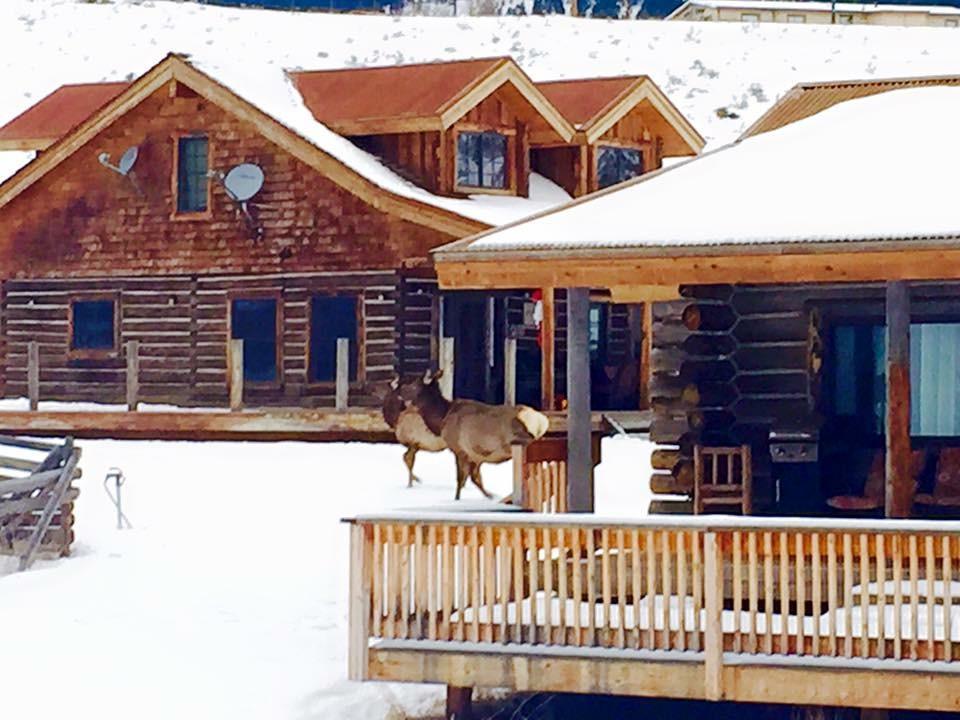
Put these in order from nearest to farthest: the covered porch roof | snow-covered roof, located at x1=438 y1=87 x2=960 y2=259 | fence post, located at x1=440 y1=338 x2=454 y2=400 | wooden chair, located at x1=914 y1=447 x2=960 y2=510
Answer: the covered porch roof, snow-covered roof, located at x1=438 y1=87 x2=960 y2=259, wooden chair, located at x1=914 y1=447 x2=960 y2=510, fence post, located at x1=440 y1=338 x2=454 y2=400

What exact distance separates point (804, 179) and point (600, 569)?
11.6ft

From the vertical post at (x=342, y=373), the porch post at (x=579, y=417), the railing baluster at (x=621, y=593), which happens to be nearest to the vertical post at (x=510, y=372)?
the vertical post at (x=342, y=373)

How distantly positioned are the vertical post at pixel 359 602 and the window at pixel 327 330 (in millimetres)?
18894

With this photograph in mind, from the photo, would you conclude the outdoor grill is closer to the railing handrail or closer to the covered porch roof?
the covered porch roof

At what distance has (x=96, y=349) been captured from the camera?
123 feet

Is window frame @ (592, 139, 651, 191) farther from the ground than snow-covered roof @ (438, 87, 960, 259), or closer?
farther from the ground

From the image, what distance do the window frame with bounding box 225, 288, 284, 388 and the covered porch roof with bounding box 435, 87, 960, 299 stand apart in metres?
16.0

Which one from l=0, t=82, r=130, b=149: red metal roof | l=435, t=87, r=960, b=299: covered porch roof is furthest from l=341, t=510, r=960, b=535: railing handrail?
l=0, t=82, r=130, b=149: red metal roof

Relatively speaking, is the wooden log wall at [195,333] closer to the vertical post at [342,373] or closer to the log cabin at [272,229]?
the log cabin at [272,229]

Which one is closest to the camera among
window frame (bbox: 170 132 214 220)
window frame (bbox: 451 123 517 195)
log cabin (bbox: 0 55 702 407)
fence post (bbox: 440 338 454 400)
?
fence post (bbox: 440 338 454 400)

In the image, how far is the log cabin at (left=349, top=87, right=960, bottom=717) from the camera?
15742mm

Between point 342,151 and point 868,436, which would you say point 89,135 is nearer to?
point 342,151

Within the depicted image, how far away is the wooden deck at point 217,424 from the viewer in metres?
32.9

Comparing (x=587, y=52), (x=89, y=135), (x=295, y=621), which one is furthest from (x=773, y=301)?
(x=587, y=52)
